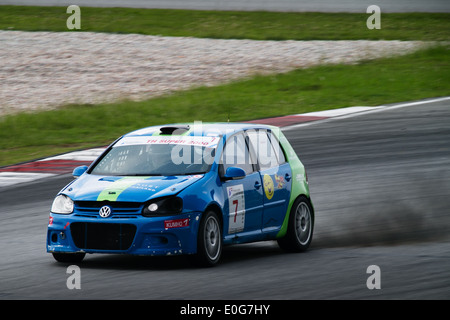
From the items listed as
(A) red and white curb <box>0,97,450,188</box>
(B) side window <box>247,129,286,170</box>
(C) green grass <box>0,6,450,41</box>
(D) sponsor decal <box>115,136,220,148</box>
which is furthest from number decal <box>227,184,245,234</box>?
(C) green grass <box>0,6,450,41</box>

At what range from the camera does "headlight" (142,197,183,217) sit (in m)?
9.05

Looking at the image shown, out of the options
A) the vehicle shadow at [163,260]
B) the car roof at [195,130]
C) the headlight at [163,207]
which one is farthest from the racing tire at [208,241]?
the car roof at [195,130]

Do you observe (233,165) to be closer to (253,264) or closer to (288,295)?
(253,264)

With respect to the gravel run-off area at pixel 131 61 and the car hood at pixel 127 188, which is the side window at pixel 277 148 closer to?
the car hood at pixel 127 188

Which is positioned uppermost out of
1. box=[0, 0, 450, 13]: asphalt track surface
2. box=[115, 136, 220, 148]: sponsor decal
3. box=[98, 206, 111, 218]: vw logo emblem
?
box=[0, 0, 450, 13]: asphalt track surface

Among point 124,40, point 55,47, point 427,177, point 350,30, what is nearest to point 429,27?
point 350,30

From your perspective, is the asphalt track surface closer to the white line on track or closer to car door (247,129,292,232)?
the white line on track

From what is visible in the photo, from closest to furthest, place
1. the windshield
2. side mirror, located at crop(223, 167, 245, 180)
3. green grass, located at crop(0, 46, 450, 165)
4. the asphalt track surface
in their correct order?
side mirror, located at crop(223, 167, 245, 180) → the windshield → green grass, located at crop(0, 46, 450, 165) → the asphalt track surface

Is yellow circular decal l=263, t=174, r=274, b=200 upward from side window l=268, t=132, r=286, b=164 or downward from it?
downward

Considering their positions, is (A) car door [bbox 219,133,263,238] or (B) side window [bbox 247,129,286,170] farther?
(B) side window [bbox 247,129,286,170]

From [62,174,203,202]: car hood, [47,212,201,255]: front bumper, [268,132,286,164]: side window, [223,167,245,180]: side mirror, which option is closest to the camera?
[47,212,201,255]: front bumper

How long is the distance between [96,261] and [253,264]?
1664mm

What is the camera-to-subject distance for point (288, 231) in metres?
10.7

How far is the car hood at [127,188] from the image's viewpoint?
29.8 feet
